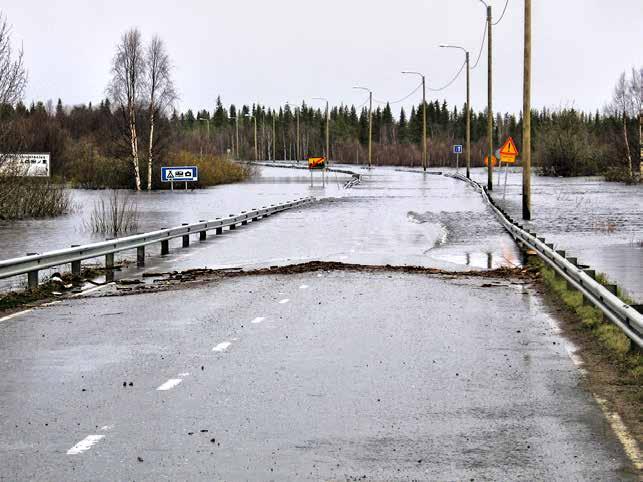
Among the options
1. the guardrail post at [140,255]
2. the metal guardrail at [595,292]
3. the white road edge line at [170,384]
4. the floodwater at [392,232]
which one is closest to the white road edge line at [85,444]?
the white road edge line at [170,384]

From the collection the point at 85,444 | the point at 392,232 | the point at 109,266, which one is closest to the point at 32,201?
the point at 392,232

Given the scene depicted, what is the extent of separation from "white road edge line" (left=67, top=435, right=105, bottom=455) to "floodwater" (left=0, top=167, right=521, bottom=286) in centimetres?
1382

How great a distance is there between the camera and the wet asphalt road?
23.4ft

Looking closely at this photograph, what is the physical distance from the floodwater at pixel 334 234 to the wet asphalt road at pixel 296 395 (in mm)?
7622

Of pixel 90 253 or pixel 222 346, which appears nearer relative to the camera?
pixel 222 346

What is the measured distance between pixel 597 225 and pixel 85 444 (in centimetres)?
2864

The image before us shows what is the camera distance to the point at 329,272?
20281 mm

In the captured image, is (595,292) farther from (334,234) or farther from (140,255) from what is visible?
(334,234)

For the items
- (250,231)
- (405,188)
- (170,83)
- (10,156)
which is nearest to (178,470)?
(250,231)

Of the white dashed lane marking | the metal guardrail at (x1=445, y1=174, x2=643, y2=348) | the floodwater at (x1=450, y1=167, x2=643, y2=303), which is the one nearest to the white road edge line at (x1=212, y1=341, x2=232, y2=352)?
the white dashed lane marking

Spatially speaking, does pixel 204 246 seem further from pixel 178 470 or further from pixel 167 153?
pixel 167 153

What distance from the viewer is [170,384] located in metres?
9.81

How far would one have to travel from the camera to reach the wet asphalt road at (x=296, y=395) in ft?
23.4

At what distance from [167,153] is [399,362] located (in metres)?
71.5
